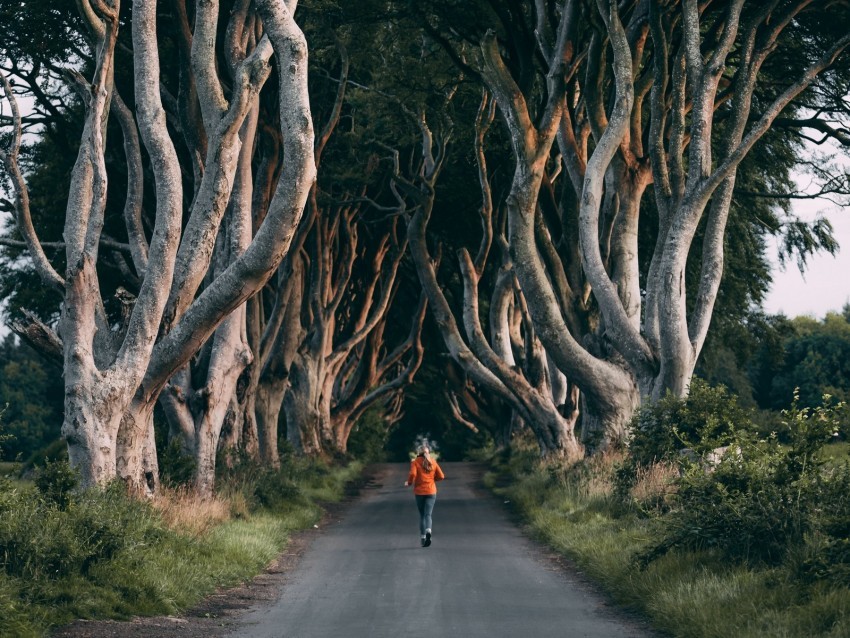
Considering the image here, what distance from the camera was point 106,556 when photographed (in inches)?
412

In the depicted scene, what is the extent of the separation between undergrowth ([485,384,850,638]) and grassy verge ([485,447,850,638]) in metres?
0.01

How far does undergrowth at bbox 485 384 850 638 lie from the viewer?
8445 millimetres

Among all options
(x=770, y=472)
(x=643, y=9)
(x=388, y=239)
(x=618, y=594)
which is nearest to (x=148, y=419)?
(x=618, y=594)

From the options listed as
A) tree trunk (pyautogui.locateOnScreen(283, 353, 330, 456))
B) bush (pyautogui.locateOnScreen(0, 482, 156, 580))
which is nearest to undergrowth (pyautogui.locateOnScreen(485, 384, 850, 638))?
bush (pyautogui.locateOnScreen(0, 482, 156, 580))

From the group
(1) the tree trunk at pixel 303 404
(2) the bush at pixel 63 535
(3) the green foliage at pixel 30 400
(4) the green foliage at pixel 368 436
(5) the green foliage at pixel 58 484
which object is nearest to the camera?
(2) the bush at pixel 63 535

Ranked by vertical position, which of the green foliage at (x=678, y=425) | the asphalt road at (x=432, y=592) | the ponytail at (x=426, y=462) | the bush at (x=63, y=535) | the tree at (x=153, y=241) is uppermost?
the tree at (x=153, y=241)

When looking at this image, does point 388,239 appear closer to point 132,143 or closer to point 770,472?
point 132,143

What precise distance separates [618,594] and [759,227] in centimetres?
1987

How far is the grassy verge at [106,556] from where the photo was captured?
934 cm

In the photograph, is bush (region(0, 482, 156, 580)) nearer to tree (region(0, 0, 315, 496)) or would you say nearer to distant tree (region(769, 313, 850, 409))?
tree (region(0, 0, 315, 496))

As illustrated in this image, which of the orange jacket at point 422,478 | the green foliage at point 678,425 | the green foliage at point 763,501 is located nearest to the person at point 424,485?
the orange jacket at point 422,478

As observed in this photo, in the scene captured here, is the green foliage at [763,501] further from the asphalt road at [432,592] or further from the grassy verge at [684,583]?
the asphalt road at [432,592]

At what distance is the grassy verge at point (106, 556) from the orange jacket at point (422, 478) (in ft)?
8.27

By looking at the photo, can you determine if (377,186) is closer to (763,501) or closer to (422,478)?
(422,478)
